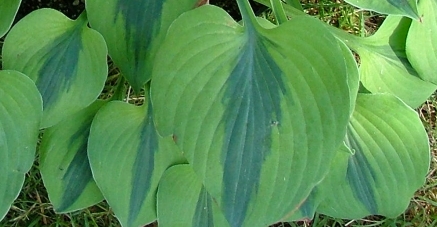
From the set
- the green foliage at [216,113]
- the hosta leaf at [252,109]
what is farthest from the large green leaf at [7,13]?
the hosta leaf at [252,109]

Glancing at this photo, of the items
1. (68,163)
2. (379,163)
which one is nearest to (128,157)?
(68,163)

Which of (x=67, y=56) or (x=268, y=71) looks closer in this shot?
(x=268, y=71)

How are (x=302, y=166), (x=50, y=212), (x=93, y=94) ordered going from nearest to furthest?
(x=302, y=166) → (x=93, y=94) → (x=50, y=212)

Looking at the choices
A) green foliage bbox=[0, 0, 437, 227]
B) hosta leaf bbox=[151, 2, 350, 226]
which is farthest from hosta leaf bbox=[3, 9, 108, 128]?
hosta leaf bbox=[151, 2, 350, 226]

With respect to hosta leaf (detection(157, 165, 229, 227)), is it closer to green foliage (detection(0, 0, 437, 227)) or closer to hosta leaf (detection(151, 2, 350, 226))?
green foliage (detection(0, 0, 437, 227))

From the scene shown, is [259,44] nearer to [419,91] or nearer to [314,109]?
[314,109]

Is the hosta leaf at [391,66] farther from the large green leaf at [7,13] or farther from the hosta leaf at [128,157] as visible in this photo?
the large green leaf at [7,13]

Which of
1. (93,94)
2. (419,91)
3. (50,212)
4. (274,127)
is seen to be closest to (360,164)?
(419,91)
